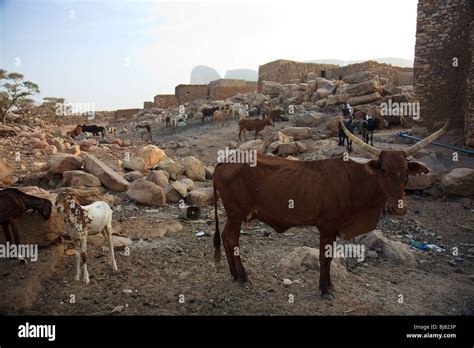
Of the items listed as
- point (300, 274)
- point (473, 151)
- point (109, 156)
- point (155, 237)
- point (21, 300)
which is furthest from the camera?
point (109, 156)

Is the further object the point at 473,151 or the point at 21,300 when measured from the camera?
the point at 473,151

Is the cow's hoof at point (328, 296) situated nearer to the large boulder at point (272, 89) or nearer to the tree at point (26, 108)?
the large boulder at point (272, 89)

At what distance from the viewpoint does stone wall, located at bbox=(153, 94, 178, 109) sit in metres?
40.2

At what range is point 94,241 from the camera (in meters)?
6.35

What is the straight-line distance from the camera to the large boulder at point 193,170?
11305 millimetres

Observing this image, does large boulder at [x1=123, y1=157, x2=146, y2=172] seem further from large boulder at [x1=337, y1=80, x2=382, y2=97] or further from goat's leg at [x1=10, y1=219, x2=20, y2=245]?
large boulder at [x1=337, y1=80, x2=382, y2=97]

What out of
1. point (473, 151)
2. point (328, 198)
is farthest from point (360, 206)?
point (473, 151)

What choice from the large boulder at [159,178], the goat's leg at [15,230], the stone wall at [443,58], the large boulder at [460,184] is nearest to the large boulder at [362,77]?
the stone wall at [443,58]

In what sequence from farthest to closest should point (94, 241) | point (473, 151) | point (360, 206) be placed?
point (473, 151), point (94, 241), point (360, 206)

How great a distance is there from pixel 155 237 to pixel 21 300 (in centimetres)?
275

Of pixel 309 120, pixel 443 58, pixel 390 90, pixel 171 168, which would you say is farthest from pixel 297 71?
pixel 171 168

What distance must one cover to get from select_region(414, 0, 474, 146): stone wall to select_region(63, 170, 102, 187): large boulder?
11.8 metres
